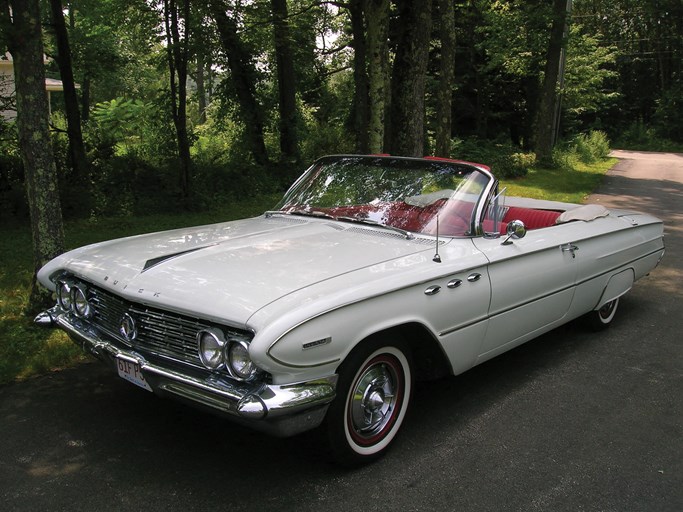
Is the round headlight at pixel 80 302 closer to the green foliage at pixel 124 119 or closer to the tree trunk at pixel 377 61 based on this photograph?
the tree trunk at pixel 377 61

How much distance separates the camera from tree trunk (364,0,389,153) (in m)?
8.66

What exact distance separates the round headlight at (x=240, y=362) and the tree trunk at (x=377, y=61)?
21.9 ft

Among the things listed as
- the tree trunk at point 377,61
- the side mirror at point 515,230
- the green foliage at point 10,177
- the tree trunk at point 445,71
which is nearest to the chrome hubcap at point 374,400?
the side mirror at point 515,230

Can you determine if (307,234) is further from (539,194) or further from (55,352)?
(539,194)

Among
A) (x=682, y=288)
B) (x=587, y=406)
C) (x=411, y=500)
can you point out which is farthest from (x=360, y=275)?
(x=682, y=288)

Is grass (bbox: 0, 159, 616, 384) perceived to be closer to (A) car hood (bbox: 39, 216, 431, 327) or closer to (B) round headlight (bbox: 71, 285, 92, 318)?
(A) car hood (bbox: 39, 216, 431, 327)

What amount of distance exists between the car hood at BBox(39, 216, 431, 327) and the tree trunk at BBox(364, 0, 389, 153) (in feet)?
16.8

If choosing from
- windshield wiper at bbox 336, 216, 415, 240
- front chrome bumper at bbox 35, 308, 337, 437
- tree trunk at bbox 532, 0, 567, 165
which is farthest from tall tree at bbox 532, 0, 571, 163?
front chrome bumper at bbox 35, 308, 337, 437

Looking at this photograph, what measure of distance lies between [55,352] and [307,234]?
2272 mm

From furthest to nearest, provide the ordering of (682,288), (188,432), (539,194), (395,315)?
1. (539,194)
2. (682,288)
3. (188,432)
4. (395,315)

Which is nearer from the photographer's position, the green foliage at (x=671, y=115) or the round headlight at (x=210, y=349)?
the round headlight at (x=210, y=349)

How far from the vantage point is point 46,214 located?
17.0ft

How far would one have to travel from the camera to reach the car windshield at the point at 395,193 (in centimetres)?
400

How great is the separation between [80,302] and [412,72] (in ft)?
24.4
